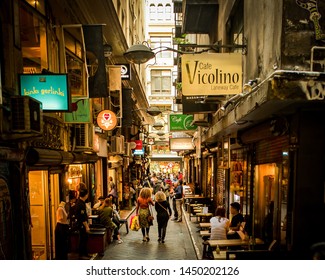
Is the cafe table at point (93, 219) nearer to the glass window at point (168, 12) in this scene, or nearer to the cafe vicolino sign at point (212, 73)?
the cafe vicolino sign at point (212, 73)

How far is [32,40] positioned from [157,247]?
23.1 ft

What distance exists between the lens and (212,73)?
597cm

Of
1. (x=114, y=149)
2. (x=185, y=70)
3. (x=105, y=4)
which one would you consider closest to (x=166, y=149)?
(x=114, y=149)

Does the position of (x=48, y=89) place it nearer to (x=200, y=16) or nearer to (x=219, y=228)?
(x=219, y=228)

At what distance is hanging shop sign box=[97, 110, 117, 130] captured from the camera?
11.3 m

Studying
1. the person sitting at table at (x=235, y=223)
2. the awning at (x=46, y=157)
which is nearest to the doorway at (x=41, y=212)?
the awning at (x=46, y=157)

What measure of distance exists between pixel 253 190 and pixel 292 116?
12.1 feet

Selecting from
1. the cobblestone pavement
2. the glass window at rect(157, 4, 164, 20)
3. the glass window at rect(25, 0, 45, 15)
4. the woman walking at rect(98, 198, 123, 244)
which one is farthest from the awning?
the glass window at rect(157, 4, 164, 20)

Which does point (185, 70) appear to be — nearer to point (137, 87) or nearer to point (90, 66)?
point (90, 66)

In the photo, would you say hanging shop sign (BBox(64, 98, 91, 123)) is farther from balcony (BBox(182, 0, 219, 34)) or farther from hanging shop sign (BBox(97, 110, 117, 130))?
balcony (BBox(182, 0, 219, 34))

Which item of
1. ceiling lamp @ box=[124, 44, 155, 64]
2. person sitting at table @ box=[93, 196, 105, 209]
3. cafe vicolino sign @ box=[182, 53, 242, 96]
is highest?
ceiling lamp @ box=[124, 44, 155, 64]

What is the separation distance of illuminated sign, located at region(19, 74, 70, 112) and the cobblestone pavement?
4.85 metres

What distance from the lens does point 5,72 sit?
18.8ft

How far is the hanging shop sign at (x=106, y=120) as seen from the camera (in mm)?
11336
